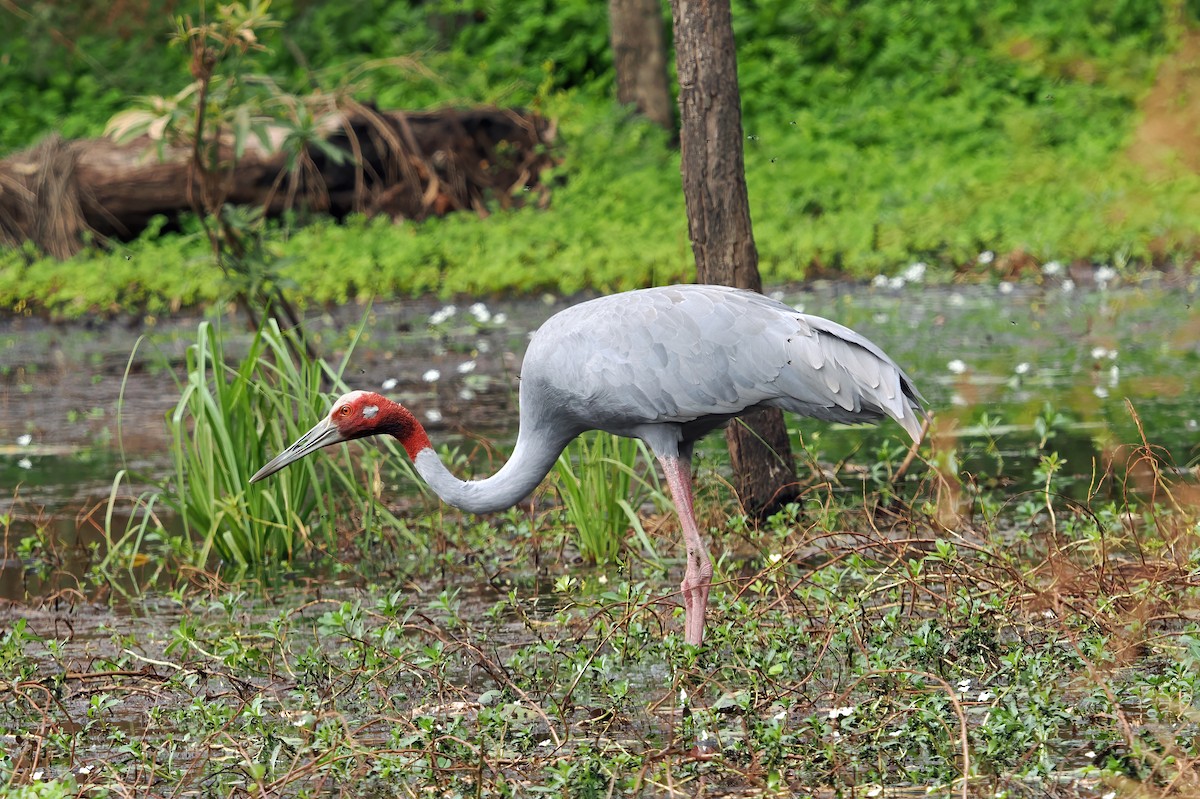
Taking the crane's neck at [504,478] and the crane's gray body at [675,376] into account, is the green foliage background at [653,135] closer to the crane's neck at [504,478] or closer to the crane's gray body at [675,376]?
A: the crane's gray body at [675,376]

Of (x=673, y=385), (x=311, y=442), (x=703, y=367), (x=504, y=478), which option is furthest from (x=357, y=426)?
(x=703, y=367)

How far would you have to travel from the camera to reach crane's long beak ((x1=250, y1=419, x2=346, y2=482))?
5.39 m

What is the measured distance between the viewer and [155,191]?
14.4 m

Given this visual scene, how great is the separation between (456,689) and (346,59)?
46.7 feet

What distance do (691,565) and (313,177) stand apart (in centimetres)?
1007

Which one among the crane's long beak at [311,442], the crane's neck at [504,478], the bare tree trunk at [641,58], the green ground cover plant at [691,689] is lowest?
the green ground cover plant at [691,689]

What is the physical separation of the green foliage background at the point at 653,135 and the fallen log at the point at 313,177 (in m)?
0.31

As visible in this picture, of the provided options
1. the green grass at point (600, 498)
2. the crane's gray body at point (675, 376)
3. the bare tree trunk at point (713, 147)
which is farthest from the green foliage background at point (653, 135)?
the crane's gray body at point (675, 376)

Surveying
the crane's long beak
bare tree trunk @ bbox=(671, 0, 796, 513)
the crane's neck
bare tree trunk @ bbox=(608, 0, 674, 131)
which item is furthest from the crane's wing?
bare tree trunk @ bbox=(608, 0, 674, 131)

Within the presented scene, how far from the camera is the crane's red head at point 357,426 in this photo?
5367 mm

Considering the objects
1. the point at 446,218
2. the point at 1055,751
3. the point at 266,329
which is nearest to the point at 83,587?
the point at 266,329

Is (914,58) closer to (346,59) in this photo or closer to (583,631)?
(346,59)

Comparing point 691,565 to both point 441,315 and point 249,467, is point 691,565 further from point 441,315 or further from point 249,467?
point 441,315

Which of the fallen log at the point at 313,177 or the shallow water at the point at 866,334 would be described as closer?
the shallow water at the point at 866,334
